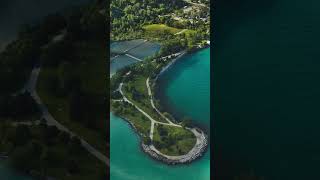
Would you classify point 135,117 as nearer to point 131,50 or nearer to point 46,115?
point 131,50

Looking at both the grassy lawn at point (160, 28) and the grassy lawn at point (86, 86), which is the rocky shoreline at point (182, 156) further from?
the grassy lawn at point (160, 28)

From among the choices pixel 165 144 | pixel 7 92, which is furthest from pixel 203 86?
pixel 7 92

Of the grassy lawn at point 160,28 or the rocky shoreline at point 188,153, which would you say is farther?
the grassy lawn at point 160,28

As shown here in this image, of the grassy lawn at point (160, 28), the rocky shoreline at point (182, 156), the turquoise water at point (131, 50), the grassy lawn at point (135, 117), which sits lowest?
the rocky shoreline at point (182, 156)

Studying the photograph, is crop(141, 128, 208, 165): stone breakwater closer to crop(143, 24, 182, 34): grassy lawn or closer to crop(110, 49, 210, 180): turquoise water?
crop(110, 49, 210, 180): turquoise water

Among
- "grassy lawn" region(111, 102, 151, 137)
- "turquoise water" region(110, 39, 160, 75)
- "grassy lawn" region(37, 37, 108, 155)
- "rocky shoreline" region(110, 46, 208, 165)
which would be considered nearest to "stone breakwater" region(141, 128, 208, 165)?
"rocky shoreline" region(110, 46, 208, 165)
